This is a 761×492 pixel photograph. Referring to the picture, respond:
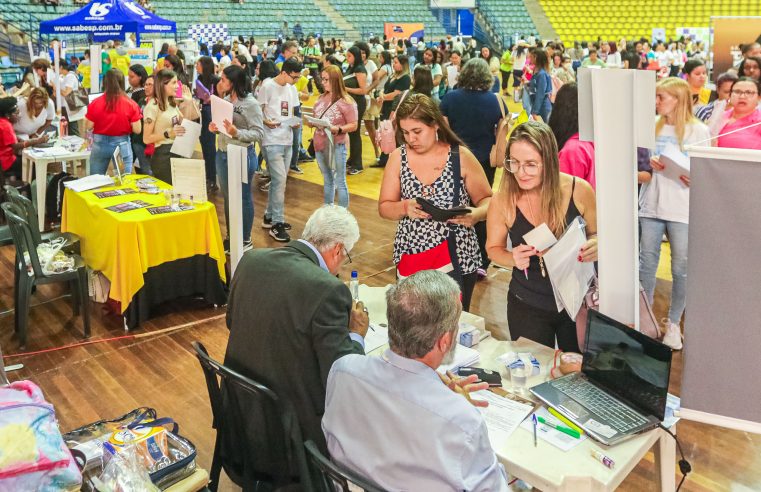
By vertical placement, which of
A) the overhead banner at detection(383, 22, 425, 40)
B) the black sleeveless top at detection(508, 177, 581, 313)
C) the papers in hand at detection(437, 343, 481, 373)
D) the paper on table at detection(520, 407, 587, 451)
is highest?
the overhead banner at detection(383, 22, 425, 40)

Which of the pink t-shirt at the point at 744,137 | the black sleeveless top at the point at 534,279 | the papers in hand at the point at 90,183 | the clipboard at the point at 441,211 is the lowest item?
the black sleeveless top at the point at 534,279

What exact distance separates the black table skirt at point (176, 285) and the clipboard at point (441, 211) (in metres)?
1.99

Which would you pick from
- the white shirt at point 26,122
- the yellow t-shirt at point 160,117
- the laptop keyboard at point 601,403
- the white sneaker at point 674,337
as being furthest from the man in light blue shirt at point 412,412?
the white shirt at point 26,122

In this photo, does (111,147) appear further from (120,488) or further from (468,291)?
(120,488)

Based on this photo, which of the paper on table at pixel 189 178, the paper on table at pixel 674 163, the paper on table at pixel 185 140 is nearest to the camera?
the paper on table at pixel 674 163

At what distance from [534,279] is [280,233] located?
11.5 feet

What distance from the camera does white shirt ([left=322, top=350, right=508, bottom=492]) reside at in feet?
5.05

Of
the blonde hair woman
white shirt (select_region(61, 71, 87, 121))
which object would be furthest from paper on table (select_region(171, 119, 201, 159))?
white shirt (select_region(61, 71, 87, 121))

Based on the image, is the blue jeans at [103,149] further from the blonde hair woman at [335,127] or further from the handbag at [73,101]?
the handbag at [73,101]

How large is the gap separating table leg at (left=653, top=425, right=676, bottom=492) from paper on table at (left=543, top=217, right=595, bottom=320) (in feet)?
1.71

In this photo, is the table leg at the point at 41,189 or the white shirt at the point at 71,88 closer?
the table leg at the point at 41,189

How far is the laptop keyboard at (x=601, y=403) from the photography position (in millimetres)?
1961

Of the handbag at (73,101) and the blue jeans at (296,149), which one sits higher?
the handbag at (73,101)

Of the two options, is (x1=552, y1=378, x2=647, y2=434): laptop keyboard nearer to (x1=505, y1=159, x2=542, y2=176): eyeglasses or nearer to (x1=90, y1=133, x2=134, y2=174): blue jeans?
(x1=505, y1=159, x2=542, y2=176): eyeglasses
